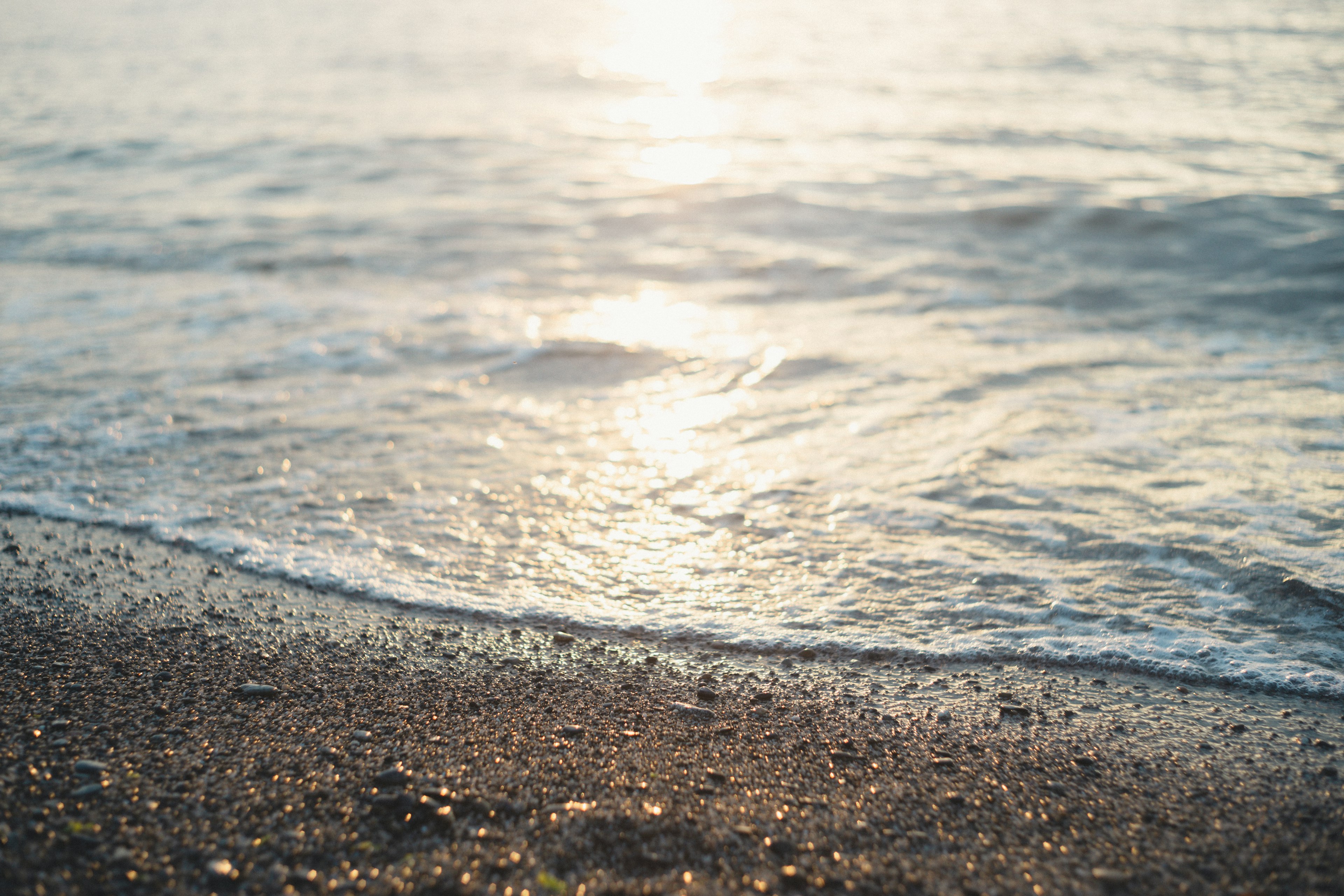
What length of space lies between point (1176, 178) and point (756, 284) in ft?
19.4

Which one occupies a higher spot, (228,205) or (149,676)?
(228,205)

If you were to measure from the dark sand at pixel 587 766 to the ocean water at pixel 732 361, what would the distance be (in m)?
0.26

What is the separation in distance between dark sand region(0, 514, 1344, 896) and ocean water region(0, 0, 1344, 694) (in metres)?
0.26

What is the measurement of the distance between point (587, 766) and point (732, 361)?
3440 mm

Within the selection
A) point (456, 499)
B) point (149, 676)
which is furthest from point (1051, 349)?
point (149, 676)

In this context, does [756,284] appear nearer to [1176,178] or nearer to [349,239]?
[349,239]

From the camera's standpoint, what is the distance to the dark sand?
5.83 feet

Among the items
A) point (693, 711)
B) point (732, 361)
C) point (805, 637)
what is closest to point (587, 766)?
point (693, 711)

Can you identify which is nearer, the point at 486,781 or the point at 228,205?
the point at 486,781

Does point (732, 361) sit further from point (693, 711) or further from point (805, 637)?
point (693, 711)

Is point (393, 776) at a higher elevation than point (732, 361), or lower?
lower

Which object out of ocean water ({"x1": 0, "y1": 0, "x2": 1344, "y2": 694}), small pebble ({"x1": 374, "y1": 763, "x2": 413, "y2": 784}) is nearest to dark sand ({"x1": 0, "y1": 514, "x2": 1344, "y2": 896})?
small pebble ({"x1": 374, "y1": 763, "x2": 413, "y2": 784})

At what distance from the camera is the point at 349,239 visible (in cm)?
792

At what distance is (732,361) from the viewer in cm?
521
